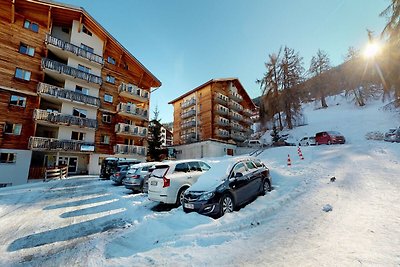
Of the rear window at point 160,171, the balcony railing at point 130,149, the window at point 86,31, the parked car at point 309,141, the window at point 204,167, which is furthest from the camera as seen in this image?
the parked car at point 309,141

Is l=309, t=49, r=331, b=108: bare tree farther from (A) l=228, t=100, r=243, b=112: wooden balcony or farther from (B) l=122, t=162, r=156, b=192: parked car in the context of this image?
(B) l=122, t=162, r=156, b=192: parked car

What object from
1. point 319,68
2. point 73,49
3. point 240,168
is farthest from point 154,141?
point 319,68

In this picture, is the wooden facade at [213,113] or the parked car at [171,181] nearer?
the parked car at [171,181]

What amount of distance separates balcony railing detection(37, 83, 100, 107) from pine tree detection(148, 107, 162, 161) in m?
10.8

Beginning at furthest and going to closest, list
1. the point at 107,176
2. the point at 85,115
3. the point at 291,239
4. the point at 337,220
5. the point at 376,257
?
the point at 85,115
the point at 107,176
the point at 337,220
the point at 291,239
the point at 376,257

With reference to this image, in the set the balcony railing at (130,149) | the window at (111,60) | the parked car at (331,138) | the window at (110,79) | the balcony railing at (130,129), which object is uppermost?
the window at (111,60)

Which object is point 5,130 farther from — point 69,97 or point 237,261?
point 237,261

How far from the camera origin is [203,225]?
19.2ft

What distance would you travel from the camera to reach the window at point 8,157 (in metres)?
20.0

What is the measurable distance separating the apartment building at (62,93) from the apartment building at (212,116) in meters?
13.2

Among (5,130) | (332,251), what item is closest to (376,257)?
(332,251)

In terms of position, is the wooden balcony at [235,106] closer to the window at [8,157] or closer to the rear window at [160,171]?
the window at [8,157]

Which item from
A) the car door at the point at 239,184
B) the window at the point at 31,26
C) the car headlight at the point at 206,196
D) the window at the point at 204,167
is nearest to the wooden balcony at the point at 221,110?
the window at the point at 31,26

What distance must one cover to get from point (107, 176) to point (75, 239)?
1542cm
